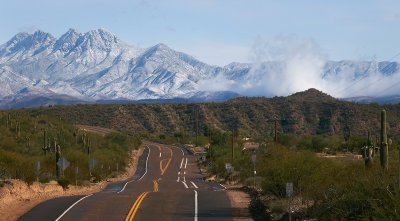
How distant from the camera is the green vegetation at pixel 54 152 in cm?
4721

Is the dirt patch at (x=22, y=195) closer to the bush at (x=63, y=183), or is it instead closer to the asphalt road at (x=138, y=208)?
the bush at (x=63, y=183)

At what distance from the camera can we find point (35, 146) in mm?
71750

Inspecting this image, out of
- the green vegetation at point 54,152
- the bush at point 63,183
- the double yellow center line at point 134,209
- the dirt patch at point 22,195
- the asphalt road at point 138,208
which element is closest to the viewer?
the double yellow center line at point 134,209

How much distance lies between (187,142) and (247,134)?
1130cm

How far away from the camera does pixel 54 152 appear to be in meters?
63.2

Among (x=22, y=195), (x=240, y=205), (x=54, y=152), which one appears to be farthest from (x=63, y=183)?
(x=54, y=152)

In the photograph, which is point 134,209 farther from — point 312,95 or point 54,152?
point 312,95

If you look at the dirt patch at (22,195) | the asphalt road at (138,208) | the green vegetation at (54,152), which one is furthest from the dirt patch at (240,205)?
the green vegetation at (54,152)

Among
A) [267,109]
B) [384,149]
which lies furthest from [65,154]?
[267,109]

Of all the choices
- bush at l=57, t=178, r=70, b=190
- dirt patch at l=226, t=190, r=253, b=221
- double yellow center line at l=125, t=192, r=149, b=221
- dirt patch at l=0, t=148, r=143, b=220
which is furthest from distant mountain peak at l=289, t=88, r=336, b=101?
double yellow center line at l=125, t=192, r=149, b=221

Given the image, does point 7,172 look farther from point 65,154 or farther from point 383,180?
point 383,180

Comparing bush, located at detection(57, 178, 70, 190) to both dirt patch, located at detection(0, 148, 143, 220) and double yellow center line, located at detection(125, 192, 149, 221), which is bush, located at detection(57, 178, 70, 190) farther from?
double yellow center line, located at detection(125, 192, 149, 221)

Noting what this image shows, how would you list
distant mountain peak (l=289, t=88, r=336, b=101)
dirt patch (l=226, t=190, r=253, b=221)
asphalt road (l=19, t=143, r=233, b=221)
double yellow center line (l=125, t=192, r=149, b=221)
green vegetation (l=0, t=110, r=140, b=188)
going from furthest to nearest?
distant mountain peak (l=289, t=88, r=336, b=101) → green vegetation (l=0, t=110, r=140, b=188) → dirt patch (l=226, t=190, r=253, b=221) → asphalt road (l=19, t=143, r=233, b=221) → double yellow center line (l=125, t=192, r=149, b=221)

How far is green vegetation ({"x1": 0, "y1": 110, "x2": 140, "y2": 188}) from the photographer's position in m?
47.2
